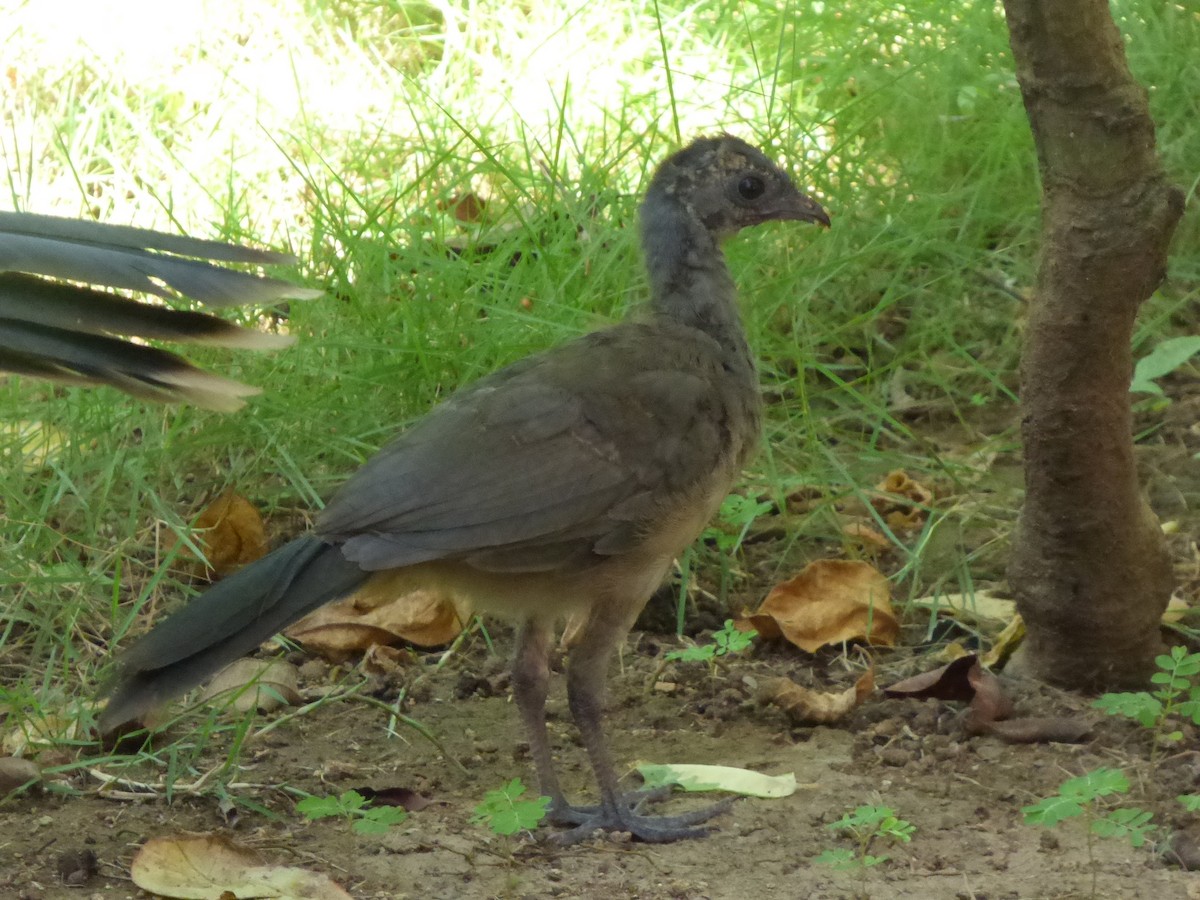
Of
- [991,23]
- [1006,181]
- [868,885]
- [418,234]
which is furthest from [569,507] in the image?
[991,23]

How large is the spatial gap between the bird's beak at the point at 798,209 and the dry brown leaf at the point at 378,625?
4.38 feet

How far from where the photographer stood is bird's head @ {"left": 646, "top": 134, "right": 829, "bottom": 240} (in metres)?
4.14

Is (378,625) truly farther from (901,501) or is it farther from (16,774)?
(901,501)

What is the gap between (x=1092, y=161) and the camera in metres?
3.59

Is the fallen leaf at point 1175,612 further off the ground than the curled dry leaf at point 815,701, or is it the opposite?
the fallen leaf at point 1175,612

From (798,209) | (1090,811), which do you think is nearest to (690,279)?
(798,209)

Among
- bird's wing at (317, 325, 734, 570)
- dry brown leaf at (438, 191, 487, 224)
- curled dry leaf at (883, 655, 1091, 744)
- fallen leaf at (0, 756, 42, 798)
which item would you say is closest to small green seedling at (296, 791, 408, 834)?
bird's wing at (317, 325, 734, 570)

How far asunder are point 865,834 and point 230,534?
2.17 m

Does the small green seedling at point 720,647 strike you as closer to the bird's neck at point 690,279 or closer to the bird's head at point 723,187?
the bird's neck at point 690,279

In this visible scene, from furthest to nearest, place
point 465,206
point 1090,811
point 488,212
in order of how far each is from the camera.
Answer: point 465,206 < point 488,212 < point 1090,811

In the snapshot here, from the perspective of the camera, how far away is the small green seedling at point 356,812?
3232mm

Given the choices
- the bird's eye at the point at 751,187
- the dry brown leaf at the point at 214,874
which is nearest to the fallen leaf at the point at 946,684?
the bird's eye at the point at 751,187

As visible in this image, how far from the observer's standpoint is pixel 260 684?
4.01m

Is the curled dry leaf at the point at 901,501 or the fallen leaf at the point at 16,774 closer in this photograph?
the fallen leaf at the point at 16,774
